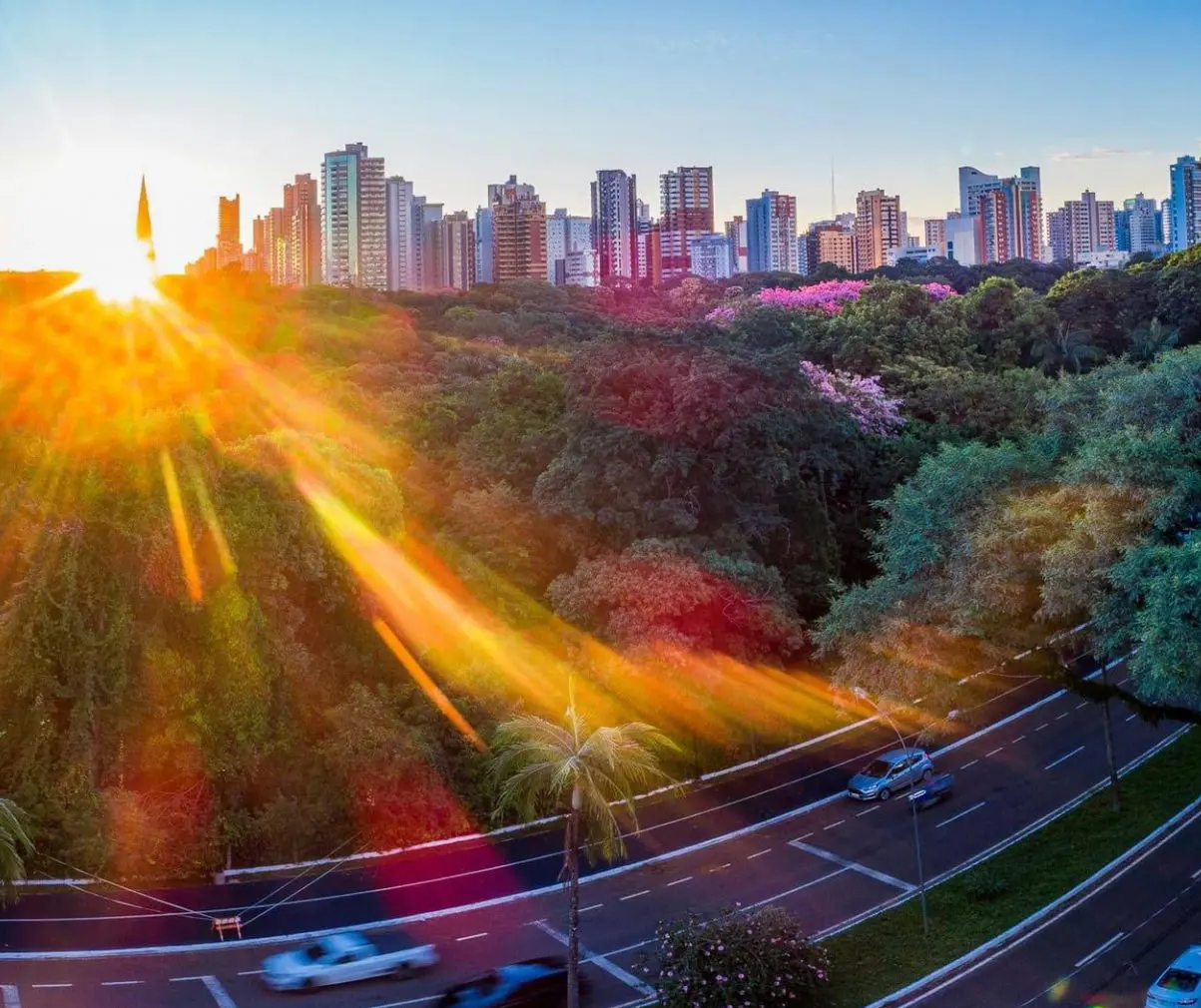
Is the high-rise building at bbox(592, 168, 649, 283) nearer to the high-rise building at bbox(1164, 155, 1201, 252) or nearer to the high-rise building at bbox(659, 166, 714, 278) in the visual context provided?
the high-rise building at bbox(659, 166, 714, 278)

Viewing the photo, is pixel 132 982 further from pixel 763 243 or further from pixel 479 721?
pixel 763 243

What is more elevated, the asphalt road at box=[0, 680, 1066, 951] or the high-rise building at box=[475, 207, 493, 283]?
the high-rise building at box=[475, 207, 493, 283]

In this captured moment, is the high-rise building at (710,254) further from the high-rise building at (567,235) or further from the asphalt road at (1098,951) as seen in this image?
the asphalt road at (1098,951)

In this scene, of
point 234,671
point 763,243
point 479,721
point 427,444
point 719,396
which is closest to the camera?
point 234,671

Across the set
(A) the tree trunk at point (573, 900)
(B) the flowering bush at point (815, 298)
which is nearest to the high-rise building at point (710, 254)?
(B) the flowering bush at point (815, 298)

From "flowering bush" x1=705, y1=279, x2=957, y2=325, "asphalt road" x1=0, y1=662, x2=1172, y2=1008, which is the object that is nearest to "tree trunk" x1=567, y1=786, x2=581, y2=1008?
"asphalt road" x1=0, y1=662, x2=1172, y2=1008

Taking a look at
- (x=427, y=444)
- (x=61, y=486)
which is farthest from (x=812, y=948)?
(x=427, y=444)
